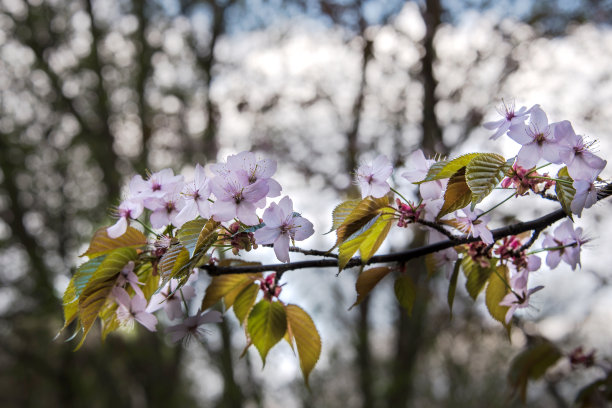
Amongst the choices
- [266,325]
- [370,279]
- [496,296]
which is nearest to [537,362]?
[496,296]

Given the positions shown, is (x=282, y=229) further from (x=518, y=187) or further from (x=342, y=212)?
(x=518, y=187)

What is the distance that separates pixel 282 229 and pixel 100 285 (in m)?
0.26

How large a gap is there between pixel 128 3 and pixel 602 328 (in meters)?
6.82

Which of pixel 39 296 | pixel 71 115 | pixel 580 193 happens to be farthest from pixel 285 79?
pixel 580 193

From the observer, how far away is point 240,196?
0.61 m

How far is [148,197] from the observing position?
689mm

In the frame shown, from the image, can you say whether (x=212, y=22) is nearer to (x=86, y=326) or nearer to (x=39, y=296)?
(x=39, y=296)

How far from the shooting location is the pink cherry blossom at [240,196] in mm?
608

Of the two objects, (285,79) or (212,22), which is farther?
(212,22)

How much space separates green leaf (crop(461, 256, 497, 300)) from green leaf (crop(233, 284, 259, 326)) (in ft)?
1.05

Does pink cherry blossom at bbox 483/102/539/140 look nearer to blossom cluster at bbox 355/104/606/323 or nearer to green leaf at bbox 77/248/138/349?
blossom cluster at bbox 355/104/606/323

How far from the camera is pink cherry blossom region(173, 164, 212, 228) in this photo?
2.08 feet

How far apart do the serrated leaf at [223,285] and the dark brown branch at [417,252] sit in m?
0.05

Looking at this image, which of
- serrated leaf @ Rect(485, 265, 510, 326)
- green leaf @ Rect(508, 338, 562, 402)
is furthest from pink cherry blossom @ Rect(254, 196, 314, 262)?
green leaf @ Rect(508, 338, 562, 402)
